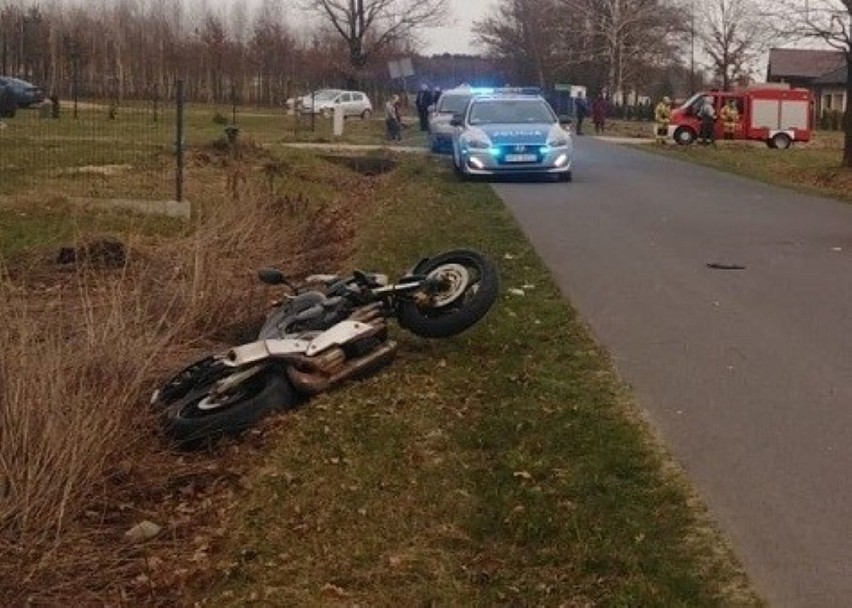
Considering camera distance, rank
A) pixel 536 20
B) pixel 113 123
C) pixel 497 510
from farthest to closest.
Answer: pixel 536 20 → pixel 113 123 → pixel 497 510

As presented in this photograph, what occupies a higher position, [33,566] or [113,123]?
[113,123]

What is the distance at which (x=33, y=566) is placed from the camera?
4.80m

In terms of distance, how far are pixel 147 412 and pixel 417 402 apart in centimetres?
149

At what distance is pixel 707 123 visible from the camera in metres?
41.3

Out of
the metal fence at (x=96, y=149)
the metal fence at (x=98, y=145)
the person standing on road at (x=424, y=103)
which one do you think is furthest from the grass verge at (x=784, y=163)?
the metal fence at (x=96, y=149)

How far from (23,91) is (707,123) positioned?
22675 millimetres

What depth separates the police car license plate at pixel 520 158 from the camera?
72.3 feet

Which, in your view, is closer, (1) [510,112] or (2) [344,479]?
(2) [344,479]

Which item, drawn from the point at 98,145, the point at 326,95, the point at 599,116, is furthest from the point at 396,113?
the point at 326,95

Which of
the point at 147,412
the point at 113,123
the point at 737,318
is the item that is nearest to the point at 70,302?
the point at 147,412

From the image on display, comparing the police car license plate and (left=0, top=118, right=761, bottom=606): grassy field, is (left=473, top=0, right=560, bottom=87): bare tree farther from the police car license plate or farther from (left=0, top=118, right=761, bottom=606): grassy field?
(left=0, top=118, right=761, bottom=606): grassy field

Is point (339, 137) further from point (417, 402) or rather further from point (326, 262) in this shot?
point (417, 402)

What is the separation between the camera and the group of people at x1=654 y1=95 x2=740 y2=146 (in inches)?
1633

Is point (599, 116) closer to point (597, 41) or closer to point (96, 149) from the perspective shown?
point (597, 41)
